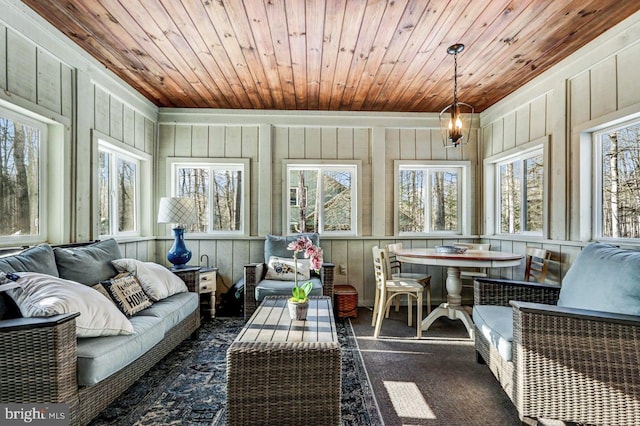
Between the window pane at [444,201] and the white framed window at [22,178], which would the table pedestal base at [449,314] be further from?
the white framed window at [22,178]

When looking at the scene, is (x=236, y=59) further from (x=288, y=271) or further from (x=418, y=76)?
(x=288, y=271)

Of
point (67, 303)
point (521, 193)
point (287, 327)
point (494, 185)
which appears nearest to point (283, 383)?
point (287, 327)

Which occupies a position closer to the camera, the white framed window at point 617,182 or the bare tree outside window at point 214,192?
the white framed window at point 617,182

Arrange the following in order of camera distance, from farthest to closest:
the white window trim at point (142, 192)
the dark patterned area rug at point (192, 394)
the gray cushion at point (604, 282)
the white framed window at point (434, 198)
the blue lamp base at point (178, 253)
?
the white framed window at point (434, 198) → the white window trim at point (142, 192) → the blue lamp base at point (178, 253) → the dark patterned area rug at point (192, 394) → the gray cushion at point (604, 282)

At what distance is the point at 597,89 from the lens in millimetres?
2773

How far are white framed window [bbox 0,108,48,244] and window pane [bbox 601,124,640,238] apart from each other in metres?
4.61

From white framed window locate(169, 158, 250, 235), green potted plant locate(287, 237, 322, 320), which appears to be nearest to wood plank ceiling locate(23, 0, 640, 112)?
white framed window locate(169, 158, 250, 235)

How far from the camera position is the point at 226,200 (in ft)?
14.8

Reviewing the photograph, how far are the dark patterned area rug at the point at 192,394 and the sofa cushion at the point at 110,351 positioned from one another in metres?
0.30

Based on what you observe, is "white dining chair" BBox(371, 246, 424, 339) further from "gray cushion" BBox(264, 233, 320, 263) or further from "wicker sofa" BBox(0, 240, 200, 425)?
"wicker sofa" BBox(0, 240, 200, 425)

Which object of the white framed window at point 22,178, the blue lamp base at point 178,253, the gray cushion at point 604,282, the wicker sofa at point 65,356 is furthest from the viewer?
the blue lamp base at point 178,253

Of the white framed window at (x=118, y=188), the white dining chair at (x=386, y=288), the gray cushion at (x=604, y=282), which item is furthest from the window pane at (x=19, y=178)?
the gray cushion at (x=604, y=282)

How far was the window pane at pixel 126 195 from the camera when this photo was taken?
381 centimetres

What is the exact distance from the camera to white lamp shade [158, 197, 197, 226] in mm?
3633
